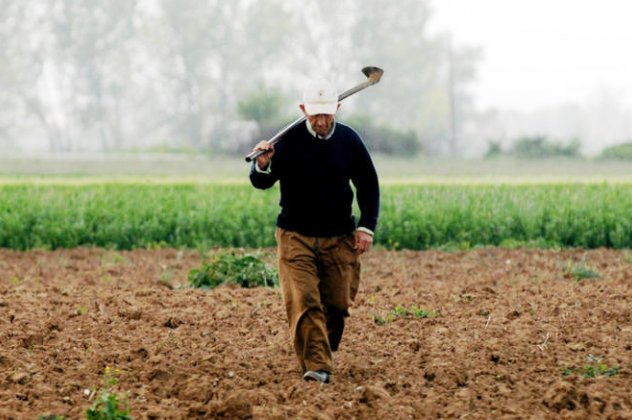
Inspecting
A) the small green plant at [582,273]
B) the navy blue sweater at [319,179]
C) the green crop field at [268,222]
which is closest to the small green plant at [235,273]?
the small green plant at [582,273]

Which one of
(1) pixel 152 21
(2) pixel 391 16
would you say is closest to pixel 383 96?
(2) pixel 391 16

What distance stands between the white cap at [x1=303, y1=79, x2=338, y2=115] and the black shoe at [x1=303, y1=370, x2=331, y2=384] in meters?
1.57

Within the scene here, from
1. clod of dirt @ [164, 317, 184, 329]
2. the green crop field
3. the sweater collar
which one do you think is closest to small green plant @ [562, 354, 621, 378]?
the sweater collar

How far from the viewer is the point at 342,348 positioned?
8047mm

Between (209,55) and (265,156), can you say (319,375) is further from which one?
(209,55)

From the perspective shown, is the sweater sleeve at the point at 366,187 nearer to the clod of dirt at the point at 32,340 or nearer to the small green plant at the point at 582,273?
the clod of dirt at the point at 32,340

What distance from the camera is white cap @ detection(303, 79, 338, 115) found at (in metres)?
6.55

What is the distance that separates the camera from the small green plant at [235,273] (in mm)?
11305

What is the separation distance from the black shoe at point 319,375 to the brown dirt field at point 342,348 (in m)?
0.10

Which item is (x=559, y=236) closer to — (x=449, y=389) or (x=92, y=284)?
(x=92, y=284)

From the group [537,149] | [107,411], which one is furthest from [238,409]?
[537,149]

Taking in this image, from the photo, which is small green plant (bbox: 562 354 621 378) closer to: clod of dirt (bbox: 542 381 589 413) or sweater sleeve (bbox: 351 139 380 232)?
clod of dirt (bbox: 542 381 589 413)

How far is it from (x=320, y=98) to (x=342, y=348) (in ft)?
7.34

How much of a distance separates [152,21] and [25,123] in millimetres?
16568
